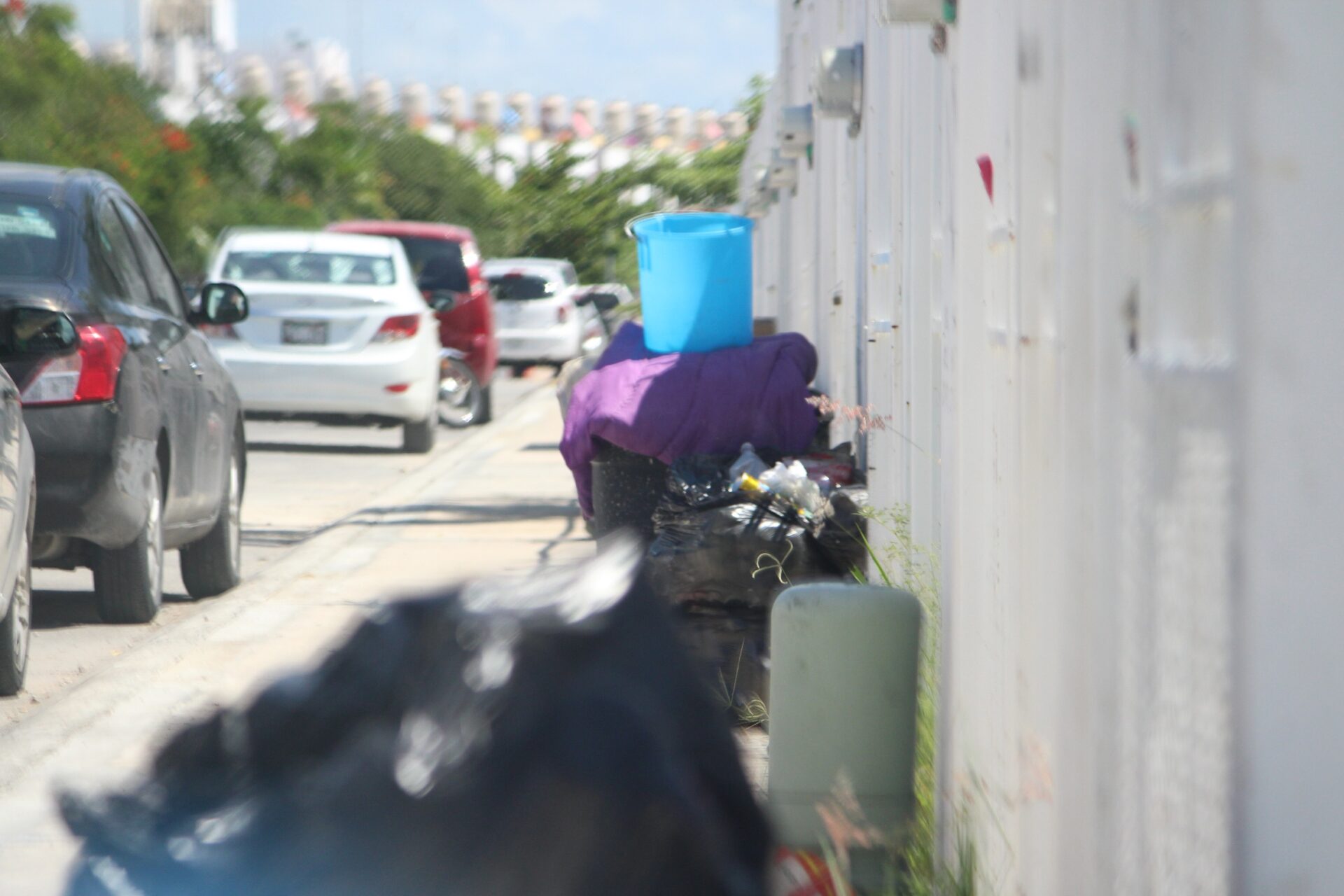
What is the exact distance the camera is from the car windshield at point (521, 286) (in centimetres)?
2288

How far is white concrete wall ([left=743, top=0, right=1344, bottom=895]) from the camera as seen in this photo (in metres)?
1.41

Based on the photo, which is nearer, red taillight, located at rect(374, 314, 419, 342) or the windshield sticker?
the windshield sticker

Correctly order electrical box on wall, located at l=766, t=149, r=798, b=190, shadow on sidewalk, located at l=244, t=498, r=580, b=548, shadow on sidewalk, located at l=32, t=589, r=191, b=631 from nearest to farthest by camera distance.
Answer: shadow on sidewalk, located at l=32, t=589, r=191, b=631 < shadow on sidewalk, located at l=244, t=498, r=580, b=548 < electrical box on wall, located at l=766, t=149, r=798, b=190

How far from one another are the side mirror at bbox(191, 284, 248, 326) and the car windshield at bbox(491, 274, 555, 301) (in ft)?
49.0

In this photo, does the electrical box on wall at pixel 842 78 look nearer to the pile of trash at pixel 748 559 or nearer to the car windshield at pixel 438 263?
the pile of trash at pixel 748 559

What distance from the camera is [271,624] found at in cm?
662

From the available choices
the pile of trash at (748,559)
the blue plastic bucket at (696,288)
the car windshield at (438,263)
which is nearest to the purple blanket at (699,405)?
the blue plastic bucket at (696,288)

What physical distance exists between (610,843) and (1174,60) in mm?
941

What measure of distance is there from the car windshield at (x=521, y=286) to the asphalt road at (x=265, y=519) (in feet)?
9.20

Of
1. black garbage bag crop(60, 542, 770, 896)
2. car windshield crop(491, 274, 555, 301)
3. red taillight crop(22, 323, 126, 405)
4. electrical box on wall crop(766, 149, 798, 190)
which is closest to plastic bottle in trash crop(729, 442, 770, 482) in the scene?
red taillight crop(22, 323, 126, 405)

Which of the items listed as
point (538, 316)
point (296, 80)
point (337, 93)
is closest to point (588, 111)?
point (296, 80)

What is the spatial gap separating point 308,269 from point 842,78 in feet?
27.9

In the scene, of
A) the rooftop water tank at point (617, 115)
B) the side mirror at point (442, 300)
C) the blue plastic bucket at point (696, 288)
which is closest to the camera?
the blue plastic bucket at point (696, 288)

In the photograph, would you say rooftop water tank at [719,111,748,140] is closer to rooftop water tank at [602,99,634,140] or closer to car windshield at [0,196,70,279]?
car windshield at [0,196,70,279]
